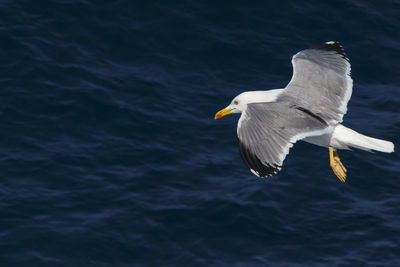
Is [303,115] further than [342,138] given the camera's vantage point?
No

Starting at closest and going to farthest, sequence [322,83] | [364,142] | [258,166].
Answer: [258,166] < [364,142] < [322,83]

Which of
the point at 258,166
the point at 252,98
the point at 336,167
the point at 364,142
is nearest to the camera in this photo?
the point at 258,166

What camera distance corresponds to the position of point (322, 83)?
17.6 m

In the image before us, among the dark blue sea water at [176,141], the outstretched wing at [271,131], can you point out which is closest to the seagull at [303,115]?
the outstretched wing at [271,131]

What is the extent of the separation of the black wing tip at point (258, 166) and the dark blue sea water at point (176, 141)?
14.7 feet

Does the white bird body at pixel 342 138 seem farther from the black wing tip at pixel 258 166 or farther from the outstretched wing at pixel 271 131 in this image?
the black wing tip at pixel 258 166

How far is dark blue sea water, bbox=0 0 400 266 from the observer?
18.9 metres

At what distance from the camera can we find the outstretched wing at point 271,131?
14.6m

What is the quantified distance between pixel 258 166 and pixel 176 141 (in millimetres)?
6846

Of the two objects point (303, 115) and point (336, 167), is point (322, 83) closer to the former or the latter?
point (336, 167)

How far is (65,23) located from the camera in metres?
23.7

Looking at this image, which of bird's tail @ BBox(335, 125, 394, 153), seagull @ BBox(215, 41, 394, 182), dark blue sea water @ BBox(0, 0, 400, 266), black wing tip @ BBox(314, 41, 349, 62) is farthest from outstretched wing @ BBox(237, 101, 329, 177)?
dark blue sea water @ BBox(0, 0, 400, 266)

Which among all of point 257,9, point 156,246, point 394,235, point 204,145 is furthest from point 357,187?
point 257,9

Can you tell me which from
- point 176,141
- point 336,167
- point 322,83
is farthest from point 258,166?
point 176,141
